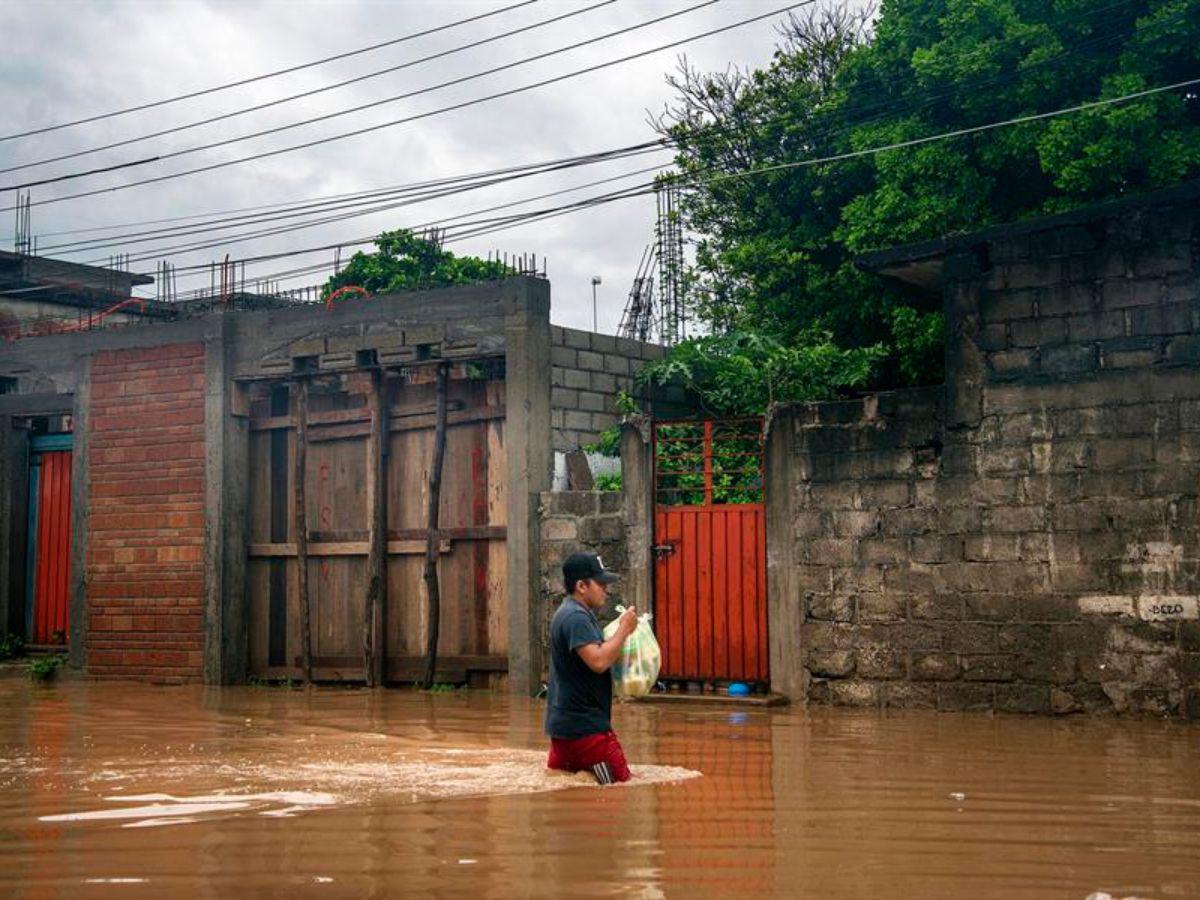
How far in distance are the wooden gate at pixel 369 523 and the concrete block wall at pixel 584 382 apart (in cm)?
60

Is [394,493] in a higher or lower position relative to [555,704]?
higher

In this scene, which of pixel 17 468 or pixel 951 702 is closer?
pixel 951 702

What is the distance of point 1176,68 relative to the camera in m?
19.9

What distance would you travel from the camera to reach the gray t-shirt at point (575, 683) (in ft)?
25.4

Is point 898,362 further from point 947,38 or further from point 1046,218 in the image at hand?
point 1046,218

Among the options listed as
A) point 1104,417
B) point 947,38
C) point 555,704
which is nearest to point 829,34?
point 947,38

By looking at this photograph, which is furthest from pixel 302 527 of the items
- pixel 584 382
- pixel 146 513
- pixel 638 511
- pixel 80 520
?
pixel 638 511

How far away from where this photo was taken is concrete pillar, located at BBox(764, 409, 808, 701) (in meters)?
13.0

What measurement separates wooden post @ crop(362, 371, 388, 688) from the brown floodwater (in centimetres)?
343

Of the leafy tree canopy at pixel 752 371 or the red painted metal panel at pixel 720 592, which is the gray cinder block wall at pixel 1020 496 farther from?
the leafy tree canopy at pixel 752 371

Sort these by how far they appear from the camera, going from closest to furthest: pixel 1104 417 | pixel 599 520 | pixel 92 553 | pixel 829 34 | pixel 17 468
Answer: pixel 1104 417
pixel 599 520
pixel 92 553
pixel 17 468
pixel 829 34

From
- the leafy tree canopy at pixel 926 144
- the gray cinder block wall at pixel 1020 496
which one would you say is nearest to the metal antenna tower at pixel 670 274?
the leafy tree canopy at pixel 926 144

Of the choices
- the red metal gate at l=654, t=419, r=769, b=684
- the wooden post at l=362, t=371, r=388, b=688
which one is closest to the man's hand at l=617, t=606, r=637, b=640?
the red metal gate at l=654, t=419, r=769, b=684

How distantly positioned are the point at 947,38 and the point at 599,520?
11038 millimetres
